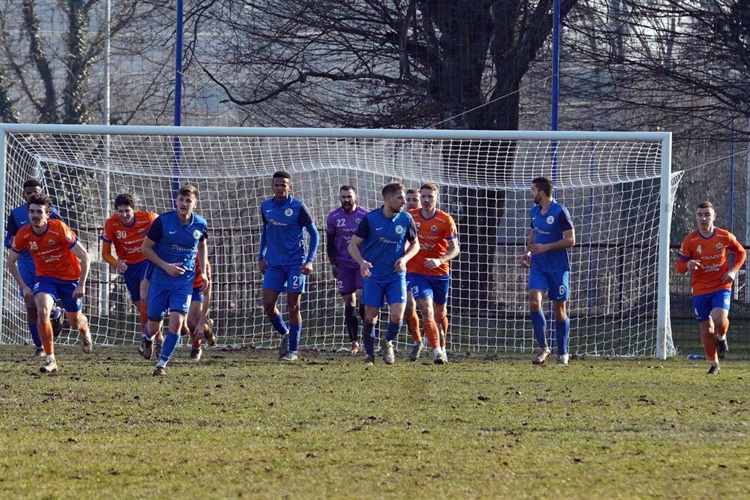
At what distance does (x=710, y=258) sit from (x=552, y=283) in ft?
5.24

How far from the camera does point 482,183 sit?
53.5 ft

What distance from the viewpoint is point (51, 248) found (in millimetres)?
11430

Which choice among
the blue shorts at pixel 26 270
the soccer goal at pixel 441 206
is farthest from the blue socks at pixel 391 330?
the blue shorts at pixel 26 270

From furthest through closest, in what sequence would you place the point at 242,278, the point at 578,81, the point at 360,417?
1. the point at 578,81
2. the point at 242,278
3. the point at 360,417

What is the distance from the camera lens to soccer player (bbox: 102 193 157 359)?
12.6 m

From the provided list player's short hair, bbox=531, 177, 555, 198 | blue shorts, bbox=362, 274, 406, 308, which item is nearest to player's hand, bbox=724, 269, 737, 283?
player's short hair, bbox=531, 177, 555, 198

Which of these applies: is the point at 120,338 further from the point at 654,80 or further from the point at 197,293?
the point at 654,80

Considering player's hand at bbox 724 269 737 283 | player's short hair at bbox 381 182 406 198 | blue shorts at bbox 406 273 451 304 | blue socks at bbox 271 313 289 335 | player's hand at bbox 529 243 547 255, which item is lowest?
blue socks at bbox 271 313 289 335

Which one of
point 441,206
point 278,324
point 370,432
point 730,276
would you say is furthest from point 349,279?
point 370,432

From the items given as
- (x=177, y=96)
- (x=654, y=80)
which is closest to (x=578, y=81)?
(x=654, y=80)

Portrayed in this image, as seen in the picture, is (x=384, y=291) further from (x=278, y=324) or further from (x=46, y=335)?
(x=46, y=335)

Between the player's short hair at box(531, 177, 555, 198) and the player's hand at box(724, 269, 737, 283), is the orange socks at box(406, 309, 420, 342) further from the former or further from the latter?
the player's hand at box(724, 269, 737, 283)

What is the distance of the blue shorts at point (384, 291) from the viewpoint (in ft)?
38.6

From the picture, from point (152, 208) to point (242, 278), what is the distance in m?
2.06
